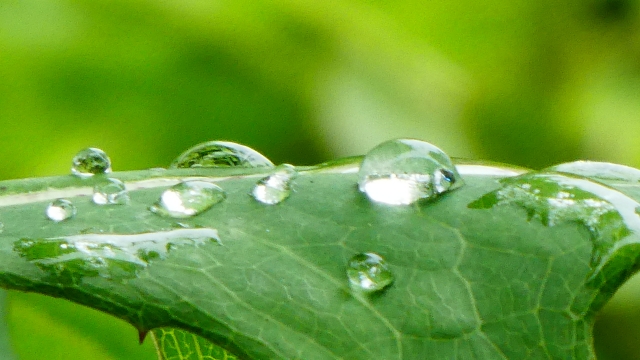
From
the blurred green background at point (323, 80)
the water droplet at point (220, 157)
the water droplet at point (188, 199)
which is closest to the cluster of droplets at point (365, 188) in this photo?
the water droplet at point (188, 199)

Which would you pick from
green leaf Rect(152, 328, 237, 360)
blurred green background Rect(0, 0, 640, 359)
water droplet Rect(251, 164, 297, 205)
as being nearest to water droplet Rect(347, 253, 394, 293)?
water droplet Rect(251, 164, 297, 205)

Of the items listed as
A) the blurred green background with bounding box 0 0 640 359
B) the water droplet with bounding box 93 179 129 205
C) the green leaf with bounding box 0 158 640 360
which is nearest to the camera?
the green leaf with bounding box 0 158 640 360

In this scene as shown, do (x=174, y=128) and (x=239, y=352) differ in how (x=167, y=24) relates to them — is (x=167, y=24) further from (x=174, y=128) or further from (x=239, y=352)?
(x=239, y=352)

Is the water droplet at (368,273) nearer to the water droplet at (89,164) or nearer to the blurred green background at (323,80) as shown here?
the water droplet at (89,164)

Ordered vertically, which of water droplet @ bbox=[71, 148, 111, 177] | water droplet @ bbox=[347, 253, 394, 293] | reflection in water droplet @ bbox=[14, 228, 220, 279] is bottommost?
water droplet @ bbox=[347, 253, 394, 293]

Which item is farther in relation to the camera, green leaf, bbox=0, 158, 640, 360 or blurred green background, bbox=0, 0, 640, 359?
blurred green background, bbox=0, 0, 640, 359

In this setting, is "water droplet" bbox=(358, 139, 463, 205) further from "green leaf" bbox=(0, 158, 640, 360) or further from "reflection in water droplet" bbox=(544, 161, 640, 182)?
"reflection in water droplet" bbox=(544, 161, 640, 182)

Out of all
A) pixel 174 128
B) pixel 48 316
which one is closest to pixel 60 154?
pixel 174 128

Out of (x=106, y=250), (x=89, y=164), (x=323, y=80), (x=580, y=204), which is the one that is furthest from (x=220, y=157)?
(x=323, y=80)

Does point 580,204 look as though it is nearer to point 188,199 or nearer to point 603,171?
point 603,171
